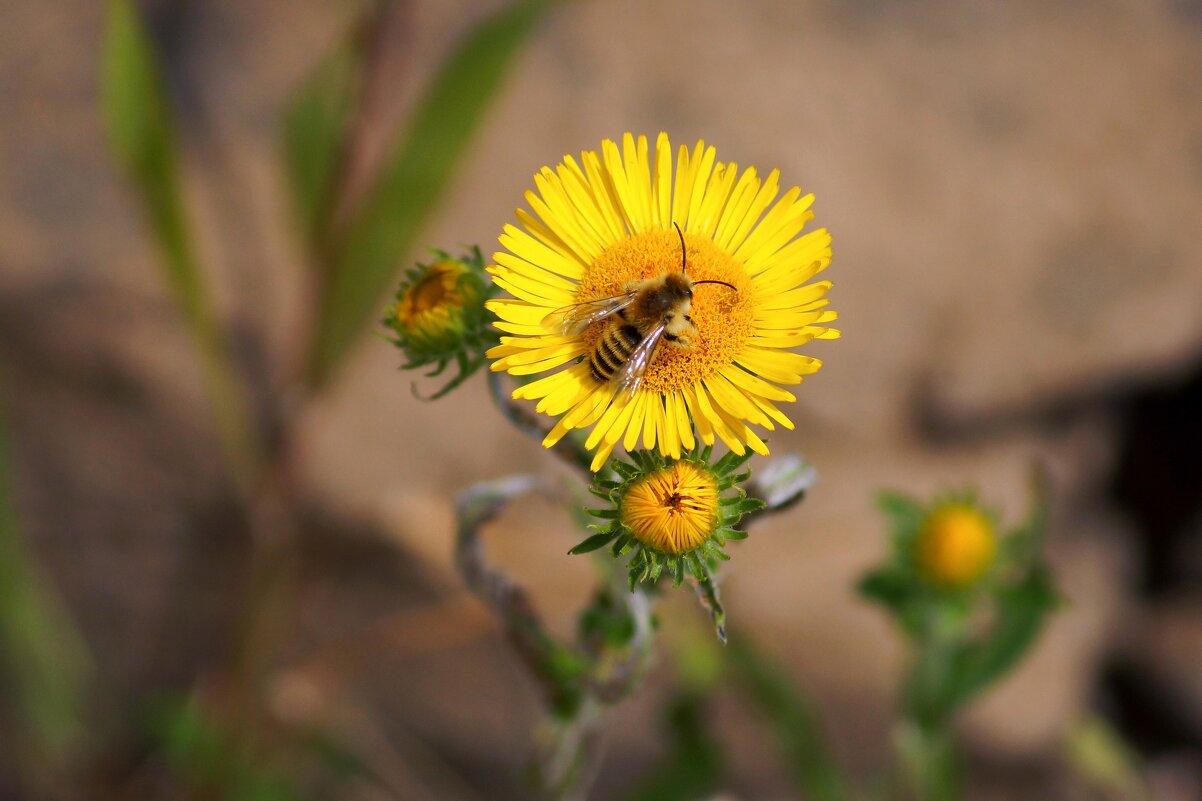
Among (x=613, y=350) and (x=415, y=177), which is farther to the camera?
(x=415, y=177)

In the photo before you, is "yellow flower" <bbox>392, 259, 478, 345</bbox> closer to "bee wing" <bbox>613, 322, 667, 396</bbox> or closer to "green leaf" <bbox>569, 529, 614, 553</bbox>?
"bee wing" <bbox>613, 322, 667, 396</bbox>

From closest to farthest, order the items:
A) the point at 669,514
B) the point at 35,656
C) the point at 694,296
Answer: the point at 669,514
the point at 694,296
the point at 35,656

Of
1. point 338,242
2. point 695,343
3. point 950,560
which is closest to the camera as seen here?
point 695,343

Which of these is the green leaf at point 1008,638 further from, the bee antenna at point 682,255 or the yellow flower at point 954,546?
the bee antenna at point 682,255

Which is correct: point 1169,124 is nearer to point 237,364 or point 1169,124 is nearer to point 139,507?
point 237,364

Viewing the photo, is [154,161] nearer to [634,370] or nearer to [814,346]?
[634,370]

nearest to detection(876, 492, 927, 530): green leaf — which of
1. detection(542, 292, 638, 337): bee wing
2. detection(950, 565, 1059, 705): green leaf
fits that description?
detection(950, 565, 1059, 705): green leaf

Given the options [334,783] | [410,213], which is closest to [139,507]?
[334,783]

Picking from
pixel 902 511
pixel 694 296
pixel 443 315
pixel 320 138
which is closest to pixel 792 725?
pixel 902 511
